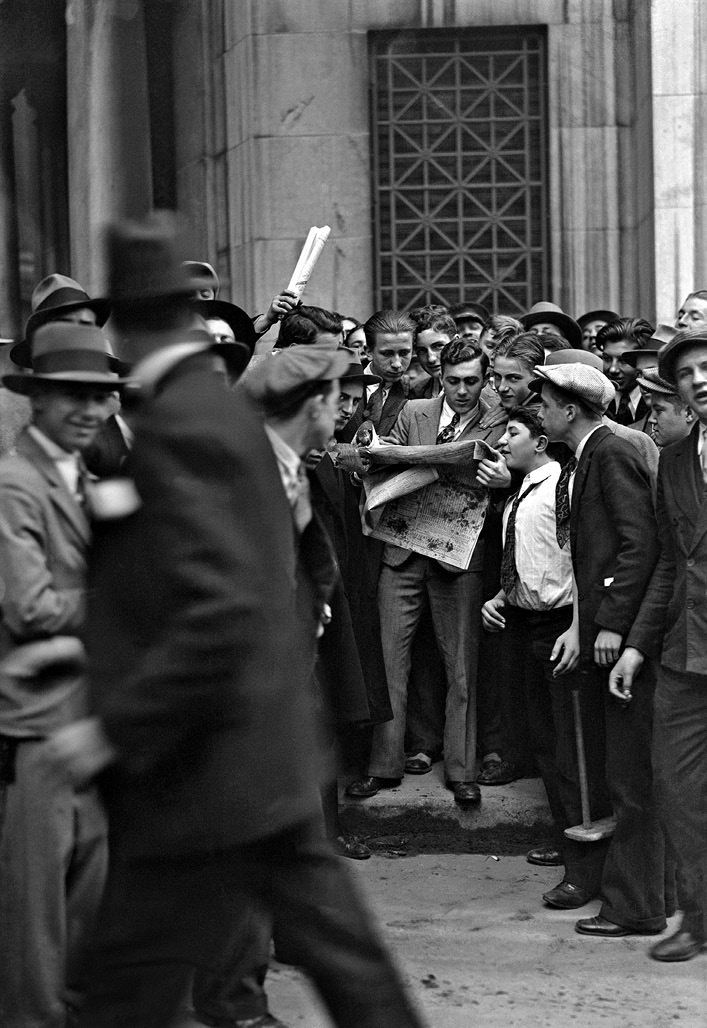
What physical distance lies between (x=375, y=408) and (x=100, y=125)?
472cm

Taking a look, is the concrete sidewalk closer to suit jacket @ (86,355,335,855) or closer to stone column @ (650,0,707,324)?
suit jacket @ (86,355,335,855)

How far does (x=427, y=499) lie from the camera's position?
7090 mm

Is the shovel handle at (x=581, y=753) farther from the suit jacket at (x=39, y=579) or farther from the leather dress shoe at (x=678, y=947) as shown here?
the suit jacket at (x=39, y=579)

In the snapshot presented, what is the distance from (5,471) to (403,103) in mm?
7702

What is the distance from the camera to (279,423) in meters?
4.55

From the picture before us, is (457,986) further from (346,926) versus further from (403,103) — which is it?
(403,103)

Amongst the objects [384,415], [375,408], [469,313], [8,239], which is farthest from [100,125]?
[384,415]

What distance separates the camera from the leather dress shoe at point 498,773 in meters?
7.08

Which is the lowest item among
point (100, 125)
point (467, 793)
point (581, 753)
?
point (467, 793)

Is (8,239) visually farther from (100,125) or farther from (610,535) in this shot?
(610,535)

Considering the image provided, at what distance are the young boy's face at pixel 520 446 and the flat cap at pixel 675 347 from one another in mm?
892

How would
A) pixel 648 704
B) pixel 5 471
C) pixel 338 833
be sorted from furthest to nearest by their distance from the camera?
pixel 338 833 → pixel 648 704 → pixel 5 471

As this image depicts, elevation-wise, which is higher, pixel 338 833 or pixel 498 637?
pixel 498 637

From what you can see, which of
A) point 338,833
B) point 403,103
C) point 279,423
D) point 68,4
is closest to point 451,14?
point 403,103
